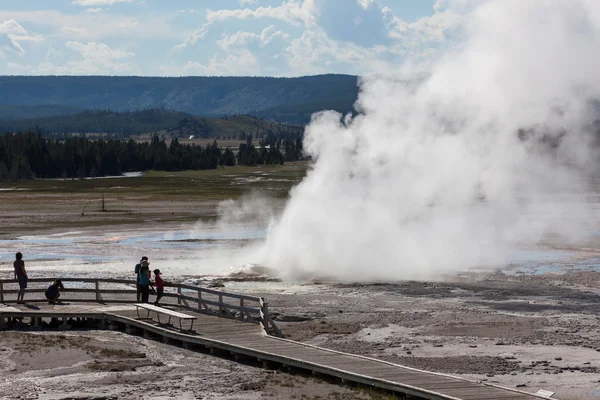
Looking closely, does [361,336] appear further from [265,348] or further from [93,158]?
[93,158]

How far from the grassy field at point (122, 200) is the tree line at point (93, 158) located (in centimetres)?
1118

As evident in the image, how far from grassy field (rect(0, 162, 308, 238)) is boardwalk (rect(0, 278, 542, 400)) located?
33667mm

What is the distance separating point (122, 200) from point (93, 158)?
66594mm

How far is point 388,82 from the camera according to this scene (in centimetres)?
5259

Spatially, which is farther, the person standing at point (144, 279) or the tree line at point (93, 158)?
the tree line at point (93, 158)

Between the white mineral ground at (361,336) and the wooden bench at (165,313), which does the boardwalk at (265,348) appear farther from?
the white mineral ground at (361,336)

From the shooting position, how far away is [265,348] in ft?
87.7

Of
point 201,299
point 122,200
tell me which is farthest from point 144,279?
point 122,200

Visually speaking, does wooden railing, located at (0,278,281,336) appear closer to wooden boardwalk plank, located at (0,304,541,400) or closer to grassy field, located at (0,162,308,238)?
wooden boardwalk plank, located at (0,304,541,400)

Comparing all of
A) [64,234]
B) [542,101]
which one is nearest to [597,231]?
[542,101]

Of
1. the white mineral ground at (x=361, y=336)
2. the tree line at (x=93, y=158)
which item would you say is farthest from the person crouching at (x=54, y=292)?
the tree line at (x=93, y=158)

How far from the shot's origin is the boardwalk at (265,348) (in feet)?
72.0

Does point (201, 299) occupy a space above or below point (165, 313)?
above

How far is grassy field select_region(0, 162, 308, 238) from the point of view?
74.4 meters
